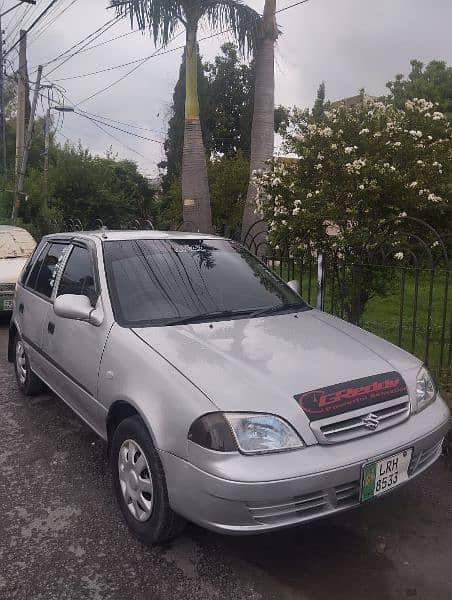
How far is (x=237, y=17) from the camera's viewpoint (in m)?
11.0

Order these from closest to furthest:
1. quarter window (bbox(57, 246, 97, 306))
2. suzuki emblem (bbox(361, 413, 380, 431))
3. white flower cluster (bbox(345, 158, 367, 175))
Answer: suzuki emblem (bbox(361, 413, 380, 431)), quarter window (bbox(57, 246, 97, 306)), white flower cluster (bbox(345, 158, 367, 175))

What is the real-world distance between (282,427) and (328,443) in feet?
0.76

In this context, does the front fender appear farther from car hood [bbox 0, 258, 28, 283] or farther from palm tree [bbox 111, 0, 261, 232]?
palm tree [bbox 111, 0, 261, 232]

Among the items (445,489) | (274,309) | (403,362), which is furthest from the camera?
(274,309)

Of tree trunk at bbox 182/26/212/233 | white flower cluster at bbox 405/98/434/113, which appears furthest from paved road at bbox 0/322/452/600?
tree trunk at bbox 182/26/212/233

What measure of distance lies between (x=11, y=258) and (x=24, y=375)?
183 inches

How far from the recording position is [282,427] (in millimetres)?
2363

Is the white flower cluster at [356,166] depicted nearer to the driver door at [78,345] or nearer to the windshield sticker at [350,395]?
the driver door at [78,345]

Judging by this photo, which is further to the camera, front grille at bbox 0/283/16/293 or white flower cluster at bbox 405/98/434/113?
front grille at bbox 0/283/16/293

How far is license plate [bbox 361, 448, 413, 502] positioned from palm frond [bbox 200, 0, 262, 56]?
10576 mm

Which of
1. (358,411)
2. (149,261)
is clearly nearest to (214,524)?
(358,411)

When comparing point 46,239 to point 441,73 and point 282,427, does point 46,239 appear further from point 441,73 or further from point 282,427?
point 441,73

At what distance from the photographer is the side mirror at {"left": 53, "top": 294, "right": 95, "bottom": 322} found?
3.27 meters

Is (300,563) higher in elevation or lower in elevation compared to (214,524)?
lower
